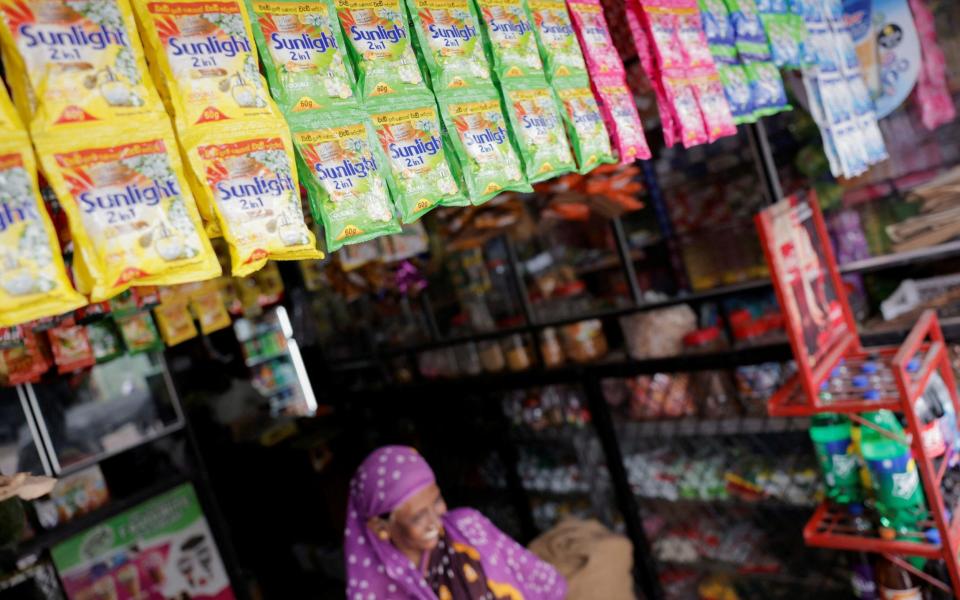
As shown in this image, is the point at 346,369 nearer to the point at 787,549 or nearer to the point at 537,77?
the point at 787,549

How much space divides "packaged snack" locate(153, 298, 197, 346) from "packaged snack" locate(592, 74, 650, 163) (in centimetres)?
212

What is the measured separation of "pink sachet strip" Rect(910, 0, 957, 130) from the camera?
9.76 ft

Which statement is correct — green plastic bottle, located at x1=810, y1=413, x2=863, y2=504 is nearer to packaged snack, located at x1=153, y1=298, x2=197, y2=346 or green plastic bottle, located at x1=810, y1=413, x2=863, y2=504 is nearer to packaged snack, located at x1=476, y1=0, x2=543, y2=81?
packaged snack, located at x1=476, y1=0, x2=543, y2=81

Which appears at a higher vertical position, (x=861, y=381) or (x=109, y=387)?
(x=109, y=387)

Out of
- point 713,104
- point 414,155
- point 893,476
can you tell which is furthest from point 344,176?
point 893,476

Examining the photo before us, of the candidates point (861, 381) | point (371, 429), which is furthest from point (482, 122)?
point (371, 429)

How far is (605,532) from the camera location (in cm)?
343

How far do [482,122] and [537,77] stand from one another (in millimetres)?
254

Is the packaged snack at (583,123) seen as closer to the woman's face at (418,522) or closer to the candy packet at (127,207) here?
the candy packet at (127,207)

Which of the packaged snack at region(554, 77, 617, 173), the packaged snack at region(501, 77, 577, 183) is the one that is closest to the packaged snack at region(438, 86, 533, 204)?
the packaged snack at region(501, 77, 577, 183)

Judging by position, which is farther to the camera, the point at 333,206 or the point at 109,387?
the point at 109,387

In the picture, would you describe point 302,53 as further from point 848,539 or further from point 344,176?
point 848,539

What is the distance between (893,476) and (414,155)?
1.79 m

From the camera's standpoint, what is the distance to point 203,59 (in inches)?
46.5
